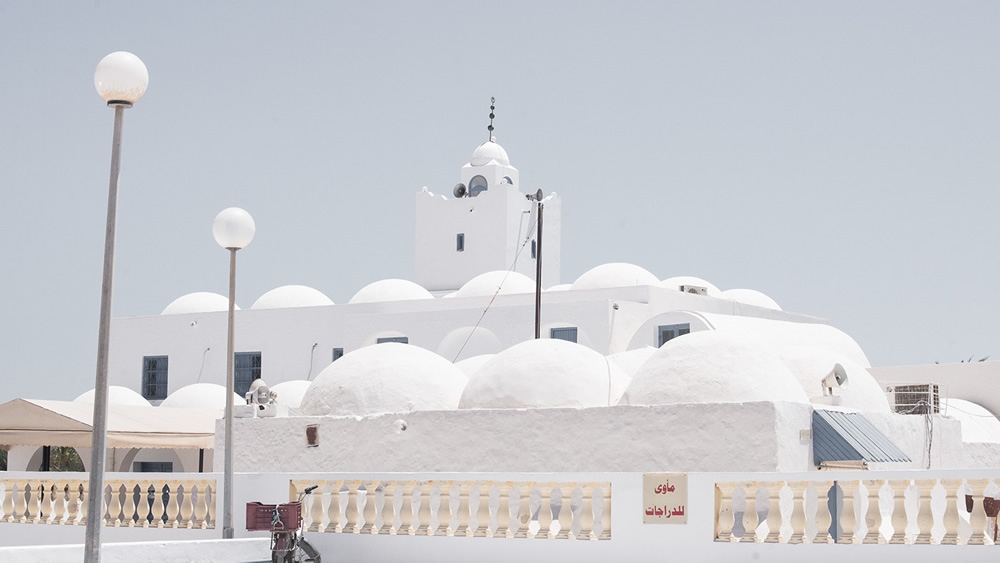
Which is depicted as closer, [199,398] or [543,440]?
[543,440]

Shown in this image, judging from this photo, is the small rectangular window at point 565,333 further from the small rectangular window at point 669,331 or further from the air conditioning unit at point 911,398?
the air conditioning unit at point 911,398

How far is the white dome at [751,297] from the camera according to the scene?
36.5 metres

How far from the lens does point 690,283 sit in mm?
Result: 34125

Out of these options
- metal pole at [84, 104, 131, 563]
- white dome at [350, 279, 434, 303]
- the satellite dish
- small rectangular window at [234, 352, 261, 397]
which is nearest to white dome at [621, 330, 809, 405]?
the satellite dish

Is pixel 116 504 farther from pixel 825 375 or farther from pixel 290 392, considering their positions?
pixel 290 392

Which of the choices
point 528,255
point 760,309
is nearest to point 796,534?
point 760,309

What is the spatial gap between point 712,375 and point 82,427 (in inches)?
363

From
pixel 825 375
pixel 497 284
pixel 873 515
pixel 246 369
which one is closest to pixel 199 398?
pixel 246 369

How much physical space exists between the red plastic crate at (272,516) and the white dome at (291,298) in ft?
82.6

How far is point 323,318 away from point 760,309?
11.9m

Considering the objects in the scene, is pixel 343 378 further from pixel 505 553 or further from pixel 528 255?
pixel 528 255

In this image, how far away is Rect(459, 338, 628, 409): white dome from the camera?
53.0 feet

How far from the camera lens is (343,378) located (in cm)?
1817

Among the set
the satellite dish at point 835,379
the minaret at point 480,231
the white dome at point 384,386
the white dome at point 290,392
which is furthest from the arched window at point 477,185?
the satellite dish at point 835,379
